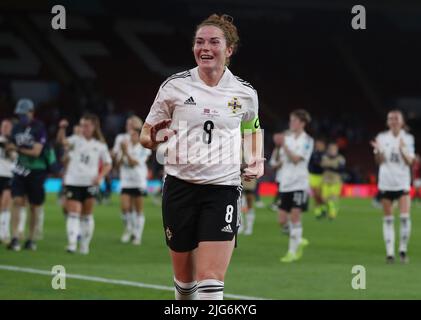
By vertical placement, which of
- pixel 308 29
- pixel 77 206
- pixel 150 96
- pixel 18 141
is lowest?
pixel 77 206

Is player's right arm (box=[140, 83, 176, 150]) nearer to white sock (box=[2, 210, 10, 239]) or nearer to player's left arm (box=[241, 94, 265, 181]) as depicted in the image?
player's left arm (box=[241, 94, 265, 181])

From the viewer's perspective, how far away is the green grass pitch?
12898 millimetres

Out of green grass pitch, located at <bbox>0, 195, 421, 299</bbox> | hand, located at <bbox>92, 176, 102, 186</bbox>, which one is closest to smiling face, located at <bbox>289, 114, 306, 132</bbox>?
green grass pitch, located at <bbox>0, 195, 421, 299</bbox>

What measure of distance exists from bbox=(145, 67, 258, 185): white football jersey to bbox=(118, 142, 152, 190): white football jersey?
12561 mm

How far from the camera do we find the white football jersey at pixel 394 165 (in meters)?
17.3

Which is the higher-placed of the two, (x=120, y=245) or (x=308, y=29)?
(x=308, y=29)

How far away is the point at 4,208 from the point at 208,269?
40.1 ft

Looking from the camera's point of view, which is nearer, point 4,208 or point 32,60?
point 4,208

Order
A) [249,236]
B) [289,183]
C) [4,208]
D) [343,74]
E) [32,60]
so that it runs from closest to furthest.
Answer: [289,183], [4,208], [249,236], [32,60], [343,74]
